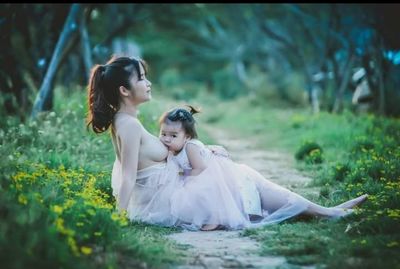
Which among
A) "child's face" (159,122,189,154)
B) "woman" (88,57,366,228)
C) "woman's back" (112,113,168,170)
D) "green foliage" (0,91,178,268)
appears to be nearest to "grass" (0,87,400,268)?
"green foliage" (0,91,178,268)

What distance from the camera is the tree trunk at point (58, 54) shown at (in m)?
9.35

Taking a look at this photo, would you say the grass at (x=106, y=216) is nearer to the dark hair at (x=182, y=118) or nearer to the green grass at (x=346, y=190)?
the green grass at (x=346, y=190)

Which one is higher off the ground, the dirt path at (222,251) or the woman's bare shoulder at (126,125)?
the woman's bare shoulder at (126,125)

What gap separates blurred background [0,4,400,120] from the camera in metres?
9.98

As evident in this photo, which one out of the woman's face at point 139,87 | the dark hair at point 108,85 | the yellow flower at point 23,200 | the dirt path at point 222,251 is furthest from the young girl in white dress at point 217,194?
the yellow flower at point 23,200

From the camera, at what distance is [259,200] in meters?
5.16

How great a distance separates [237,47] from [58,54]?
23.6m

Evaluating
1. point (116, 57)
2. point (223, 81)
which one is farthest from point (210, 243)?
point (223, 81)

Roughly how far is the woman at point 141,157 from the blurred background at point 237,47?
4.37m

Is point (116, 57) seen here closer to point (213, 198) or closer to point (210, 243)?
point (213, 198)

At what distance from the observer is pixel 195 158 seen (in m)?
5.07

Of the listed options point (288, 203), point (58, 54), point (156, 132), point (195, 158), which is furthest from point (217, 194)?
point (58, 54)

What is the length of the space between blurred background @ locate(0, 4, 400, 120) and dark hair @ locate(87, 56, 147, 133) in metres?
4.34

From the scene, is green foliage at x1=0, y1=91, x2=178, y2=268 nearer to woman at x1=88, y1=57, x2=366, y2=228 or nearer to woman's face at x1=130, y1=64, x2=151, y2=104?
woman at x1=88, y1=57, x2=366, y2=228
